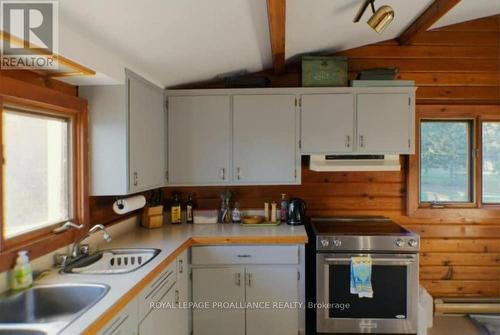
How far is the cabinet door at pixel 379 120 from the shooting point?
2666 millimetres

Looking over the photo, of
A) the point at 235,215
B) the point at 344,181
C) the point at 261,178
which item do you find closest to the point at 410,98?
the point at 344,181

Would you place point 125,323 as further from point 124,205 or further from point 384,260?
point 384,260

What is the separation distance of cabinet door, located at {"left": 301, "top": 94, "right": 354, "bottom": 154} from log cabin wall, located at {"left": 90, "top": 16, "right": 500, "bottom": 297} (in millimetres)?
341

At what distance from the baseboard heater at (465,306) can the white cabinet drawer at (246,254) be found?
1553mm

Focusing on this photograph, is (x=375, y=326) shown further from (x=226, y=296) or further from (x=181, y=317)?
(x=181, y=317)

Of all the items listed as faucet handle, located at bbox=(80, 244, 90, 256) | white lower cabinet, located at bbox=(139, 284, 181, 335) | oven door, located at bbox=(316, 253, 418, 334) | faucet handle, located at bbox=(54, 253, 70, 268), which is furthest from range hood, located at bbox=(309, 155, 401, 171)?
faucet handle, located at bbox=(54, 253, 70, 268)

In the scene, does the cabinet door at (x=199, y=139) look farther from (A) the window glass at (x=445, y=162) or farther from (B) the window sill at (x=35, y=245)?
(A) the window glass at (x=445, y=162)

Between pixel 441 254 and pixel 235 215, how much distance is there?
191cm

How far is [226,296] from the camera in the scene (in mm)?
2432

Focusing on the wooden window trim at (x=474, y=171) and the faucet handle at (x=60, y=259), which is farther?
the wooden window trim at (x=474, y=171)

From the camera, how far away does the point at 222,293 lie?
2.43 meters

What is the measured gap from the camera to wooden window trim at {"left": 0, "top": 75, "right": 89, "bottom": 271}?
1.48 meters

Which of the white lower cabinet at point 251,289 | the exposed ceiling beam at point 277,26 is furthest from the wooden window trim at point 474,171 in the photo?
the exposed ceiling beam at point 277,26

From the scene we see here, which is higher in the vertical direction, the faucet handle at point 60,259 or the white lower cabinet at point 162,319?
the faucet handle at point 60,259
